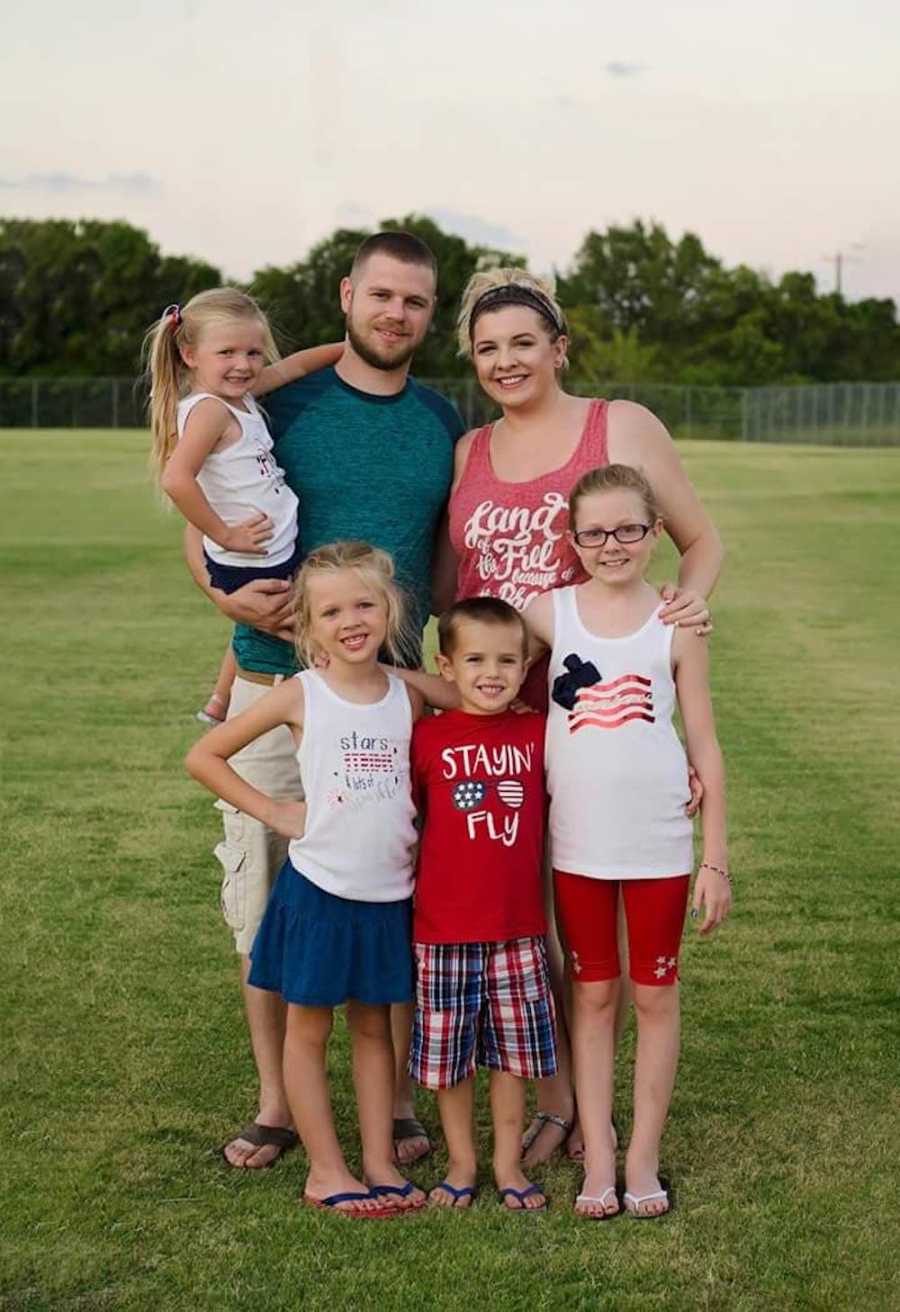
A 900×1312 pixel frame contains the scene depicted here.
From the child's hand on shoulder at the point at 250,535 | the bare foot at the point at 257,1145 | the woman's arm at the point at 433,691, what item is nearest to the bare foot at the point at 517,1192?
the bare foot at the point at 257,1145

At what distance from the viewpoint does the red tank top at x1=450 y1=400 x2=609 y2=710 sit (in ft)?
14.3

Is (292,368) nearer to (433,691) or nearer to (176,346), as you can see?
(176,346)

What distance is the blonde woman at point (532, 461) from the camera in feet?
14.3

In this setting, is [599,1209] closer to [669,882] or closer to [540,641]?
[669,882]

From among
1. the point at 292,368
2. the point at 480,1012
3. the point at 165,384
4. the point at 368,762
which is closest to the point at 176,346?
the point at 165,384

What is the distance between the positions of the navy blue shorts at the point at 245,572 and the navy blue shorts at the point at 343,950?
0.73 m

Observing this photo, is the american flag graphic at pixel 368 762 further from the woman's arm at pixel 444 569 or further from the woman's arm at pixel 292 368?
the woman's arm at pixel 292 368

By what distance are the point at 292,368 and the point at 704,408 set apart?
58225 millimetres

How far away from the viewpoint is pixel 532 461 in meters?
4.40

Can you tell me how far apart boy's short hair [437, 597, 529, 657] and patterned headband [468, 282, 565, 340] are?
2.21 ft

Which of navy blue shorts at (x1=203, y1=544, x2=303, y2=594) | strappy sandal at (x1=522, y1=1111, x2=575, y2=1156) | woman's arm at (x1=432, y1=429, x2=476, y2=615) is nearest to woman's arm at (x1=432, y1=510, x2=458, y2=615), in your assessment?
woman's arm at (x1=432, y1=429, x2=476, y2=615)

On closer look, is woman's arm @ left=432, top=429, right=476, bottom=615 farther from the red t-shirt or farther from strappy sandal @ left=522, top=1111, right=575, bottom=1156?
strappy sandal @ left=522, top=1111, right=575, bottom=1156

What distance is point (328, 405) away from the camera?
4.56 m

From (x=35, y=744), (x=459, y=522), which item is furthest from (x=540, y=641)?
(x=35, y=744)
